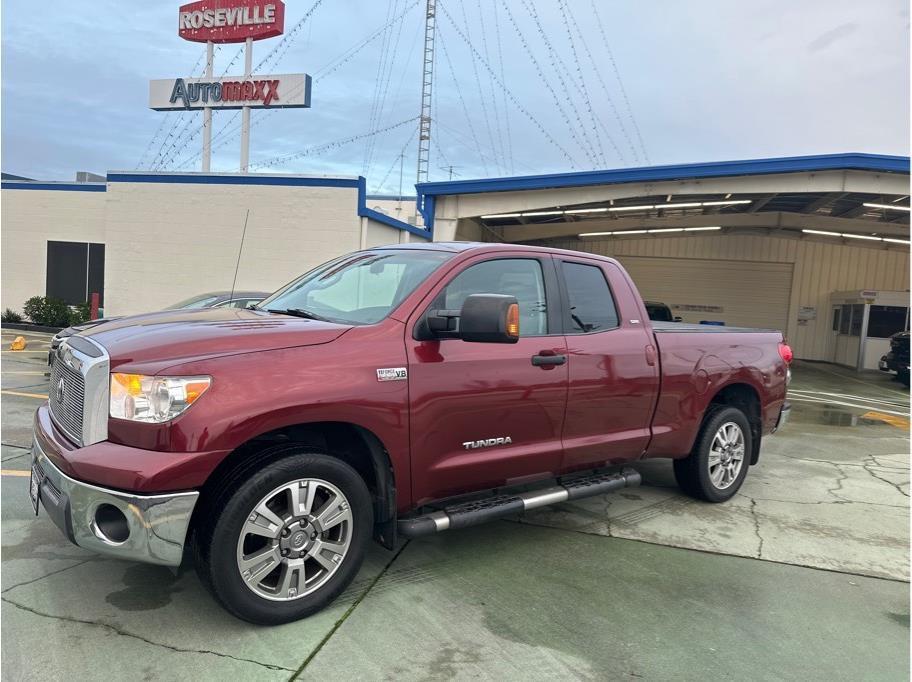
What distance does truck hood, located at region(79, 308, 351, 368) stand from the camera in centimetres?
295

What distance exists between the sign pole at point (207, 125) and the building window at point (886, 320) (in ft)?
71.0

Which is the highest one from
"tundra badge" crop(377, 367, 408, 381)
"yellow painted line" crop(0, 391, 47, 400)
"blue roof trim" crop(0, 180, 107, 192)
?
"blue roof trim" crop(0, 180, 107, 192)

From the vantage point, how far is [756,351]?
566cm

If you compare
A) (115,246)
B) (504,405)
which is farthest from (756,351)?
(115,246)

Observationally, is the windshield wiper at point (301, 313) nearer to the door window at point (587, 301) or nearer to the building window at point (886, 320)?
the door window at point (587, 301)

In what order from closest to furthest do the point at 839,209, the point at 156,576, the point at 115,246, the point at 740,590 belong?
the point at 156,576, the point at 740,590, the point at 115,246, the point at 839,209

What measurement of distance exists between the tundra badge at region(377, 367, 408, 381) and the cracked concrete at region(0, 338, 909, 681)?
1182 mm

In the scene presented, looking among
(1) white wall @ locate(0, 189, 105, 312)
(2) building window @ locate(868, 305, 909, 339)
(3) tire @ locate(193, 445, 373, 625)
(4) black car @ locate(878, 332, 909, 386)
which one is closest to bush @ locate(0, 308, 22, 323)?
(1) white wall @ locate(0, 189, 105, 312)

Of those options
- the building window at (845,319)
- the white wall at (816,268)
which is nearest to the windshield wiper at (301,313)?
the white wall at (816,268)

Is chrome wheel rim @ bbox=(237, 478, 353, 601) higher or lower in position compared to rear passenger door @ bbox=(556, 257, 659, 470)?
lower

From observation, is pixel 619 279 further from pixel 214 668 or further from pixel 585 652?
pixel 214 668

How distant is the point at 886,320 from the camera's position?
2230cm

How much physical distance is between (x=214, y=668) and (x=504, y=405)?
6.34ft

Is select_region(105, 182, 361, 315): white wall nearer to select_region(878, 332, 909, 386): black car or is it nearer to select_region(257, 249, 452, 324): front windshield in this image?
select_region(257, 249, 452, 324): front windshield
